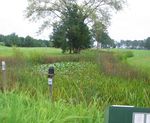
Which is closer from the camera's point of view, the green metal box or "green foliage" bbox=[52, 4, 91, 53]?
the green metal box

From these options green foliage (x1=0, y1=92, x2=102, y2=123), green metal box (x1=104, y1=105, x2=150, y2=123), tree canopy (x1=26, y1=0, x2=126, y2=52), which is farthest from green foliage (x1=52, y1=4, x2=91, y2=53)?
green metal box (x1=104, y1=105, x2=150, y2=123)

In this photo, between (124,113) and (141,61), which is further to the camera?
(141,61)

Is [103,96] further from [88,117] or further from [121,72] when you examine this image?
[121,72]

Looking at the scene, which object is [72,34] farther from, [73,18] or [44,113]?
[44,113]

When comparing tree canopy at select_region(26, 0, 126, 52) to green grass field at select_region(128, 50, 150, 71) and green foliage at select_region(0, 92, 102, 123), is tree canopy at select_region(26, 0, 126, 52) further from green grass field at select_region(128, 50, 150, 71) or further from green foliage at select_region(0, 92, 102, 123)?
green foliage at select_region(0, 92, 102, 123)

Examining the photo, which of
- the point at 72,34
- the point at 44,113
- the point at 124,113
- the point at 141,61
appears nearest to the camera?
the point at 124,113

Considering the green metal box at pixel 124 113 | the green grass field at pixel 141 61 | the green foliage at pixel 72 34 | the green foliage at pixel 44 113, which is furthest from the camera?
the green foliage at pixel 72 34

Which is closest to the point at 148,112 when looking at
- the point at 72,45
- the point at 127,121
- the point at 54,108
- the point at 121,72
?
the point at 127,121

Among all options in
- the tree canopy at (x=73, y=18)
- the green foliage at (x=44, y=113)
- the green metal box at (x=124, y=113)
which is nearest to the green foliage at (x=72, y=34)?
the tree canopy at (x=73, y=18)

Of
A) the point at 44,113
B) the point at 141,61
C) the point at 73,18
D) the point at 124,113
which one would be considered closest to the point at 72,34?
the point at 73,18

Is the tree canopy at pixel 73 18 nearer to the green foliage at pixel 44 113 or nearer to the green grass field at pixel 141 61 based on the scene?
the green grass field at pixel 141 61

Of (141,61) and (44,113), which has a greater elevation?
(44,113)

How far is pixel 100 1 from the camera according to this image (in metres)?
46.7

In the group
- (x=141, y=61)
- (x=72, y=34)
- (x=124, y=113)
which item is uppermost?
(x=124, y=113)
